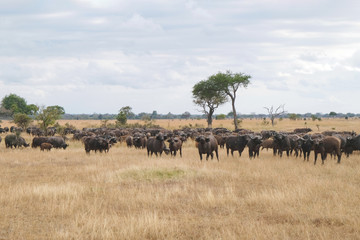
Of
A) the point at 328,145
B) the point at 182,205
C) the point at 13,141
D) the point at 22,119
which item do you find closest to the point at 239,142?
the point at 328,145

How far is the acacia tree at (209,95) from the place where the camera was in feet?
241

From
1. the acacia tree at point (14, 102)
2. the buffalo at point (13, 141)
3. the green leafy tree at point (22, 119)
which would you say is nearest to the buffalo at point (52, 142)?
the buffalo at point (13, 141)

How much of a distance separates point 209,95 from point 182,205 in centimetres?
6429

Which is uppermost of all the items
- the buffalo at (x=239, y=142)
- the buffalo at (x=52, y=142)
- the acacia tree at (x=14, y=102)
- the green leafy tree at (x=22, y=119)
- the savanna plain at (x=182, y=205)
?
the acacia tree at (x=14, y=102)

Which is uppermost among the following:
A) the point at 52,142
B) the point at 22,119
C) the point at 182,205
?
the point at 22,119

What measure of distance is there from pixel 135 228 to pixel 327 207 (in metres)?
5.50

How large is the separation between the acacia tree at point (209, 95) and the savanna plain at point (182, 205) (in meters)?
57.3

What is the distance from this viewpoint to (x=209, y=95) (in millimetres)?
73938

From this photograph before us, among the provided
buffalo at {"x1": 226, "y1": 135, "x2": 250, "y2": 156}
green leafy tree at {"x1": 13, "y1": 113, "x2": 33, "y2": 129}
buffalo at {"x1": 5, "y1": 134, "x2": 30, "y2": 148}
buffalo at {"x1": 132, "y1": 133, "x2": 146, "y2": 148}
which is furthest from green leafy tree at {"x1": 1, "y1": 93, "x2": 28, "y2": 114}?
buffalo at {"x1": 226, "y1": 135, "x2": 250, "y2": 156}

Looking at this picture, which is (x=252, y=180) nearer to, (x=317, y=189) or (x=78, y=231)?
(x=317, y=189)

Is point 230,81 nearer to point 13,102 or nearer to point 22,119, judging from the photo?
point 22,119

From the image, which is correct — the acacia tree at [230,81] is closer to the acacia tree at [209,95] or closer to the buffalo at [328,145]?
the acacia tree at [209,95]

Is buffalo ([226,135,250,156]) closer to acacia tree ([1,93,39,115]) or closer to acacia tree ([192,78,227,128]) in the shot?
acacia tree ([192,78,227,128])

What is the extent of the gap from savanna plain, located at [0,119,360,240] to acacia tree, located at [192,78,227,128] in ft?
188
